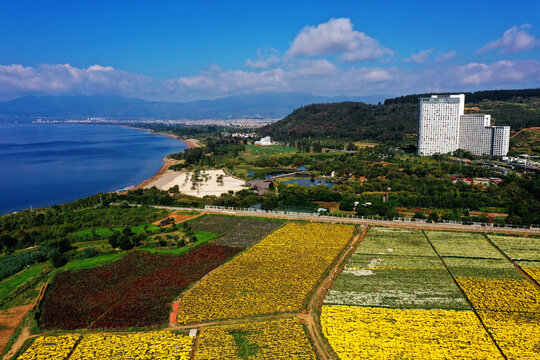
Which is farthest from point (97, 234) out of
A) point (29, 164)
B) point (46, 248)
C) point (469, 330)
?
point (29, 164)

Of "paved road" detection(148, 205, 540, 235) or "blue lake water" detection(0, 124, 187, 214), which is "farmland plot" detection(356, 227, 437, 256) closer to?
"paved road" detection(148, 205, 540, 235)

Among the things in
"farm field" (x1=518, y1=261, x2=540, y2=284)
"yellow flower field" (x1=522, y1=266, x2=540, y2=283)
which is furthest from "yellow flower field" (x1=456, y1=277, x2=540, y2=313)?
"farm field" (x1=518, y1=261, x2=540, y2=284)

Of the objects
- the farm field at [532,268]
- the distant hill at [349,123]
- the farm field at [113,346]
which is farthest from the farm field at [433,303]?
the distant hill at [349,123]

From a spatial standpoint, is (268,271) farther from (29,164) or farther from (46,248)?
(29,164)

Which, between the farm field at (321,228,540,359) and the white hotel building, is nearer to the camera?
the farm field at (321,228,540,359)

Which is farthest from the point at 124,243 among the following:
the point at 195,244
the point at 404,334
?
the point at 404,334

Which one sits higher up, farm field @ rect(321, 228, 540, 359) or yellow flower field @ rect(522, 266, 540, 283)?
yellow flower field @ rect(522, 266, 540, 283)
